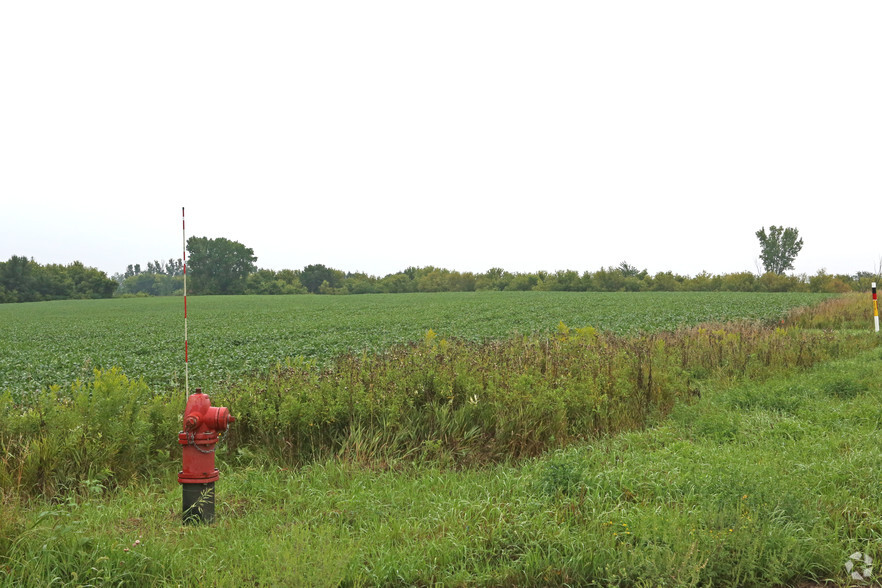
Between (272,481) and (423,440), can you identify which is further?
(423,440)

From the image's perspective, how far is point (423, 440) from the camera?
6.81m

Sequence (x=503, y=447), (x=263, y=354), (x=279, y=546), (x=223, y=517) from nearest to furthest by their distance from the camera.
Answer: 1. (x=279, y=546)
2. (x=223, y=517)
3. (x=503, y=447)
4. (x=263, y=354)

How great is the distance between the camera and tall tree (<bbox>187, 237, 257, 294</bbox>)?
335 ft

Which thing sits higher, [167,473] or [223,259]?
[223,259]

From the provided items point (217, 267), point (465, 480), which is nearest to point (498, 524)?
point (465, 480)

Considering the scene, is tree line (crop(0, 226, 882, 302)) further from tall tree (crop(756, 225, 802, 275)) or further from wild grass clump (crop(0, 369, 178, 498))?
wild grass clump (crop(0, 369, 178, 498))

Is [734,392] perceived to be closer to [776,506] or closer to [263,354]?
[776,506]

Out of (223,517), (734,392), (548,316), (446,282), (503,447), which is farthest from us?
(446,282)

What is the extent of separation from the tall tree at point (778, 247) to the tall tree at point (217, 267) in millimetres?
92965

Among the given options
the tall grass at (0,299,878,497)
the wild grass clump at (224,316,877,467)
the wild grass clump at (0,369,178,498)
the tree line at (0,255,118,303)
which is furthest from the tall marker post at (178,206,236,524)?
the tree line at (0,255,118,303)

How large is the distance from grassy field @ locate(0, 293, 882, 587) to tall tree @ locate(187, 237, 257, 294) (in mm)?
100398

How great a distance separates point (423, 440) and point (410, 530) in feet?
8.73

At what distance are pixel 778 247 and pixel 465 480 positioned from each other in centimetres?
11219

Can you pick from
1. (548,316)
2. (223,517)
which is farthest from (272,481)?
(548,316)
